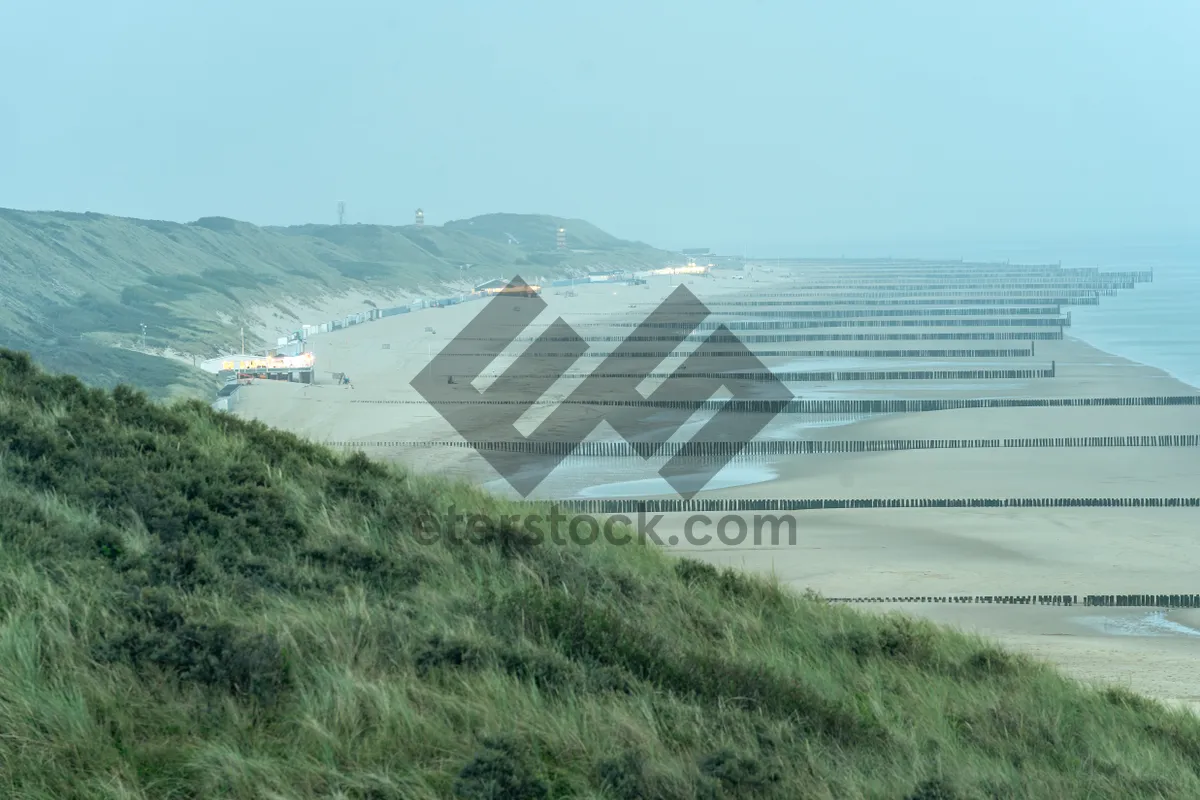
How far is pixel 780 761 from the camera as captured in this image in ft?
14.6

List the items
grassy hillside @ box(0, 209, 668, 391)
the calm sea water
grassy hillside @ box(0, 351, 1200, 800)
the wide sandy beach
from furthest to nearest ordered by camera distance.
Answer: grassy hillside @ box(0, 209, 668, 391), the calm sea water, the wide sandy beach, grassy hillside @ box(0, 351, 1200, 800)

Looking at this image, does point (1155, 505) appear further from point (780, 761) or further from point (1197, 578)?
point (780, 761)

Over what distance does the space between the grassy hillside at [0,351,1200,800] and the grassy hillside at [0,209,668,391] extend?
108 ft

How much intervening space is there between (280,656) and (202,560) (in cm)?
142

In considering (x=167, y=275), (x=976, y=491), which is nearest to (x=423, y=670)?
(x=976, y=491)

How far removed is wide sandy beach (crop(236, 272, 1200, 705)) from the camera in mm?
12984

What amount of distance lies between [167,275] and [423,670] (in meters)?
87.2

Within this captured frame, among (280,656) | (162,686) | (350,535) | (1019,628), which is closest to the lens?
(162,686)

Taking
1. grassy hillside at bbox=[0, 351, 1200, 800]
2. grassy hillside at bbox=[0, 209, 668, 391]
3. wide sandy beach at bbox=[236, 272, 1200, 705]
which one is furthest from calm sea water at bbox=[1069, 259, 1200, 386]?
grassy hillside at bbox=[0, 209, 668, 391]

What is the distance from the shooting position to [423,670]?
16.3 feet

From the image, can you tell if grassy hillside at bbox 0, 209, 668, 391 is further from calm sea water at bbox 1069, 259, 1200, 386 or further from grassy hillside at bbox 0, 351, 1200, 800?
calm sea water at bbox 1069, 259, 1200, 386

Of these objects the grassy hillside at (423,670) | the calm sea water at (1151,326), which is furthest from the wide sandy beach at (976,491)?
the calm sea water at (1151,326)

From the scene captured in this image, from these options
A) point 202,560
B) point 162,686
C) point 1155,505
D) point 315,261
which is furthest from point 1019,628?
point 315,261

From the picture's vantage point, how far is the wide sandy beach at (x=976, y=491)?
13.0m
